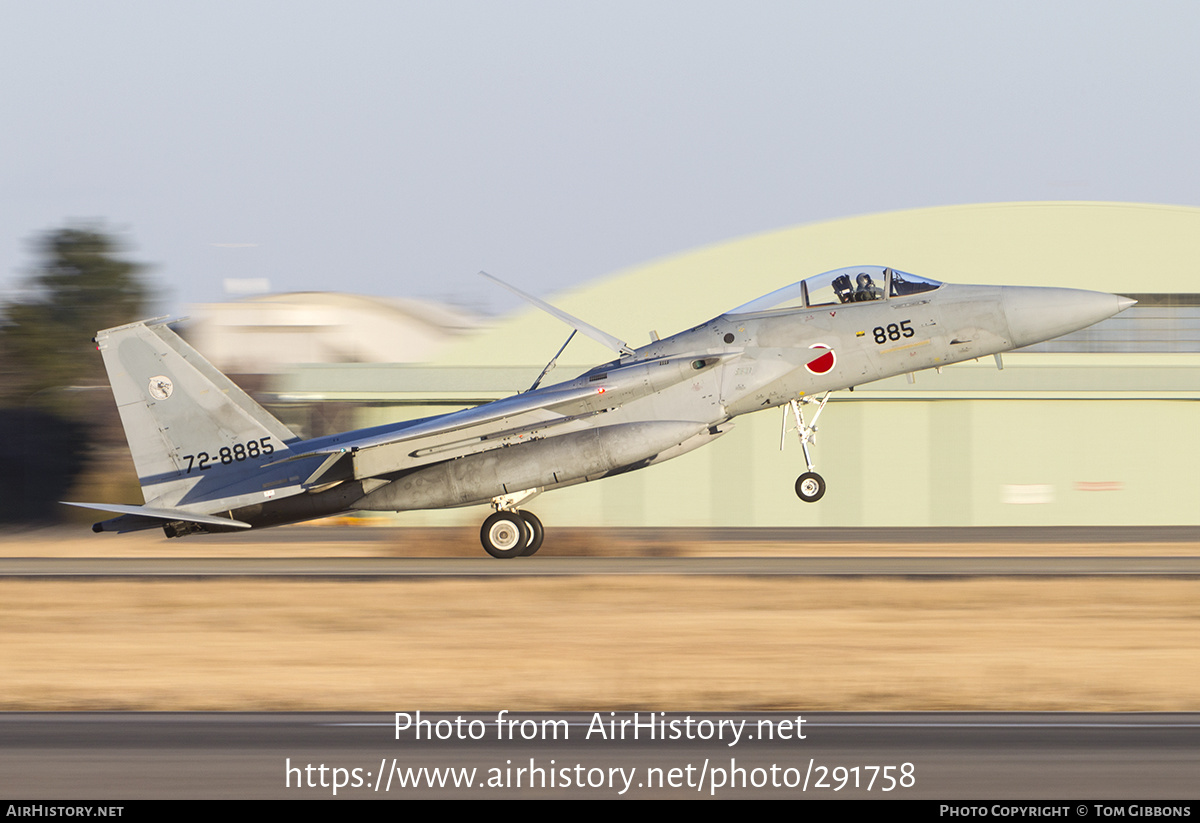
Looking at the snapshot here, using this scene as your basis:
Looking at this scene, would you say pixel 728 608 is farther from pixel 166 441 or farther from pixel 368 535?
pixel 368 535

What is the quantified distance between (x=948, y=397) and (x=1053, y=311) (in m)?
16.1

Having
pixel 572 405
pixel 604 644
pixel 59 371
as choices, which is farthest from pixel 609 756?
pixel 59 371

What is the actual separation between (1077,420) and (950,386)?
11.6 feet

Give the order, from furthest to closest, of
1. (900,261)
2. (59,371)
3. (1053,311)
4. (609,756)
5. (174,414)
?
(59,371) → (900,261) → (174,414) → (1053,311) → (609,756)

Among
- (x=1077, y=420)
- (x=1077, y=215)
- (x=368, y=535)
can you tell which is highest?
(x=1077, y=215)

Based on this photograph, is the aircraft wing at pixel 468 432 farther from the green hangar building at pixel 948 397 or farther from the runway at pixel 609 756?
the green hangar building at pixel 948 397

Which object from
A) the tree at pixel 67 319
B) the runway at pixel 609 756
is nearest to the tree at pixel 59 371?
the tree at pixel 67 319

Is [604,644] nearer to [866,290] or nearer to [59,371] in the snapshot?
[866,290]

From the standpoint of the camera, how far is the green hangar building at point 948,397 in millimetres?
35094

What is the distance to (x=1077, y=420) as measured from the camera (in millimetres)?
35156

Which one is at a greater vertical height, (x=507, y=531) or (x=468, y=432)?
(x=468, y=432)

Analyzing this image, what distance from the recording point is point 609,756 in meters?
8.15

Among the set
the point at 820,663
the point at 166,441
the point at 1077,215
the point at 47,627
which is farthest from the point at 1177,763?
the point at 1077,215
